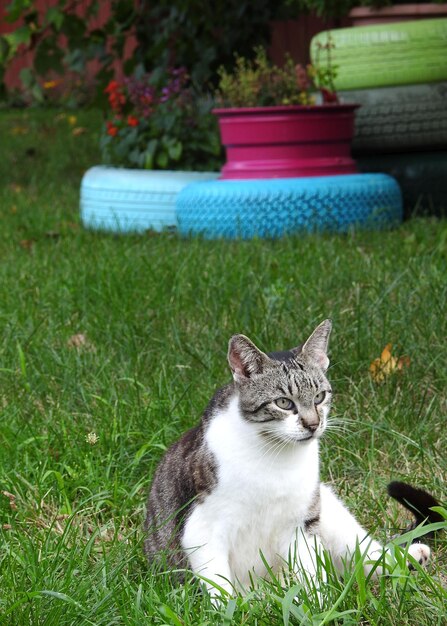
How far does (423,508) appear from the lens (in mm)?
2471

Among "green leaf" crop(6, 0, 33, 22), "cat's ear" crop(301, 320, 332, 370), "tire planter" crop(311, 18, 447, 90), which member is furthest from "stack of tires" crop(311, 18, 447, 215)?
"cat's ear" crop(301, 320, 332, 370)

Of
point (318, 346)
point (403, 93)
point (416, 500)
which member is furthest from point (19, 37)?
point (416, 500)

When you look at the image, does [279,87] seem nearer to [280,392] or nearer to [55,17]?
[55,17]

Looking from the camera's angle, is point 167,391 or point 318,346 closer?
point 318,346

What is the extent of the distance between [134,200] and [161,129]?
773mm

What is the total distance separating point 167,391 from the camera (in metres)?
3.35

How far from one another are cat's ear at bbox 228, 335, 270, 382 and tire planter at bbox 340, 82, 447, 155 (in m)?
4.24

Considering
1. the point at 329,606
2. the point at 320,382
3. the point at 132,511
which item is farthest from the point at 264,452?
the point at 132,511

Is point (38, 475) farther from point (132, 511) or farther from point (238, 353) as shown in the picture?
point (238, 353)

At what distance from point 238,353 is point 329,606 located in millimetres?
632

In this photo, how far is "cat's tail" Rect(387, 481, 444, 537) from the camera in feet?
8.02

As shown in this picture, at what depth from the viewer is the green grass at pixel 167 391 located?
6.97 feet

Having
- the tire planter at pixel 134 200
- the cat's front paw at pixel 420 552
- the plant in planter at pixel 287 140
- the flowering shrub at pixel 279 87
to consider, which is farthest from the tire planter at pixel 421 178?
the cat's front paw at pixel 420 552

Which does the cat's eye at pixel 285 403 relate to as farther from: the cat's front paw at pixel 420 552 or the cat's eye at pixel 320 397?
the cat's front paw at pixel 420 552
